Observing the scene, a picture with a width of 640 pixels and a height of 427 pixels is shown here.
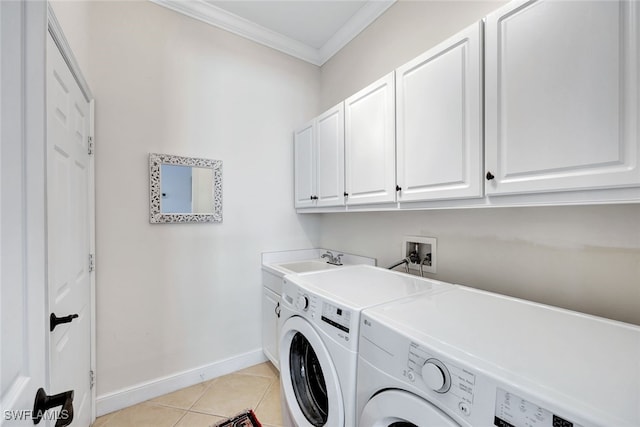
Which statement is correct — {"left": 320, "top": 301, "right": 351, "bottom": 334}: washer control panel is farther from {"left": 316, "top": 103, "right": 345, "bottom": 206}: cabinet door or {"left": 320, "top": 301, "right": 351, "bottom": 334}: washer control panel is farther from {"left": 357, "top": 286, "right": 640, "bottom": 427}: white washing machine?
{"left": 316, "top": 103, "right": 345, "bottom": 206}: cabinet door

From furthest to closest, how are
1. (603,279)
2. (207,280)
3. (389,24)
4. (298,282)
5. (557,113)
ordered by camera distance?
(207,280)
(389,24)
(298,282)
(603,279)
(557,113)

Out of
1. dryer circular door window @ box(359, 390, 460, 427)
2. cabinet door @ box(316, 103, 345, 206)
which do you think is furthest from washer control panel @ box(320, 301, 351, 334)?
cabinet door @ box(316, 103, 345, 206)

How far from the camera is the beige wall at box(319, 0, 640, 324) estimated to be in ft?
3.16

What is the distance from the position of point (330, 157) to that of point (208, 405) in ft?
6.39

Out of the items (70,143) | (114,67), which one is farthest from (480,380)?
(114,67)

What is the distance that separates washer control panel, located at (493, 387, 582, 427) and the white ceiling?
7.63 ft

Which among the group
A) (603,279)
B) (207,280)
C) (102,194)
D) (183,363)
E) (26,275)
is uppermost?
(102,194)

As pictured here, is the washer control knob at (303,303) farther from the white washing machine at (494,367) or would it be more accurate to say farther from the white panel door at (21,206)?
the white panel door at (21,206)

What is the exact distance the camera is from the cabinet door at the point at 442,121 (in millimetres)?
1101

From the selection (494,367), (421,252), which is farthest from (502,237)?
(494,367)

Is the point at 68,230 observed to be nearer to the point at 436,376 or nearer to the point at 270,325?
the point at 270,325

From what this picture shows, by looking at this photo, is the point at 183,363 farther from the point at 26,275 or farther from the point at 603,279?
the point at 603,279

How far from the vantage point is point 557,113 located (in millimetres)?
877

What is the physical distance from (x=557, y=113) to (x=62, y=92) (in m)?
1.96
